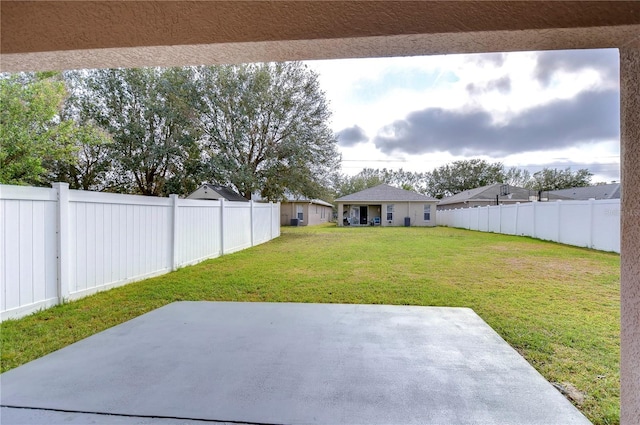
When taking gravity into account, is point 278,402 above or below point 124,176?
below

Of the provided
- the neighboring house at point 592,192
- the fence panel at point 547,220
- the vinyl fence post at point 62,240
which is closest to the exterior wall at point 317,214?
the fence panel at point 547,220

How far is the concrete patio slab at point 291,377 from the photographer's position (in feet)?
6.40

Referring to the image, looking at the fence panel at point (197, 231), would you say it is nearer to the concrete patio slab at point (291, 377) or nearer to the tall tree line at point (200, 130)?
the concrete patio slab at point (291, 377)

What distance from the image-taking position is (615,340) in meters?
3.17

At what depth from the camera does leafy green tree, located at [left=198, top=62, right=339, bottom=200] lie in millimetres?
12641

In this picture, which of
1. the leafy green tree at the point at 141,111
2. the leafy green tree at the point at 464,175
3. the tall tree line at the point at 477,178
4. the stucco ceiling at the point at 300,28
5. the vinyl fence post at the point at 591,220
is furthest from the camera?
the leafy green tree at the point at 464,175

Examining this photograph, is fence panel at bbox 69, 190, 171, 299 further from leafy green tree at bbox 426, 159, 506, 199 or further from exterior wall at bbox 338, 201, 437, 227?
leafy green tree at bbox 426, 159, 506, 199

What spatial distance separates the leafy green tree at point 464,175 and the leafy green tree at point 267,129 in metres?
25.2

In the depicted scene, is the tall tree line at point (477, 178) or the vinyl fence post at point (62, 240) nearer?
the vinyl fence post at point (62, 240)

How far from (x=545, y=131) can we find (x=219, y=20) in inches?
590

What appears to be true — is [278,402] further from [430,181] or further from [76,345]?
[430,181]

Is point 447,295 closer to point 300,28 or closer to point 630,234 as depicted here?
point 630,234

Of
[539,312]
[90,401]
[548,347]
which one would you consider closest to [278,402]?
[90,401]

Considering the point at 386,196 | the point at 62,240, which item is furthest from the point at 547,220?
the point at 62,240
